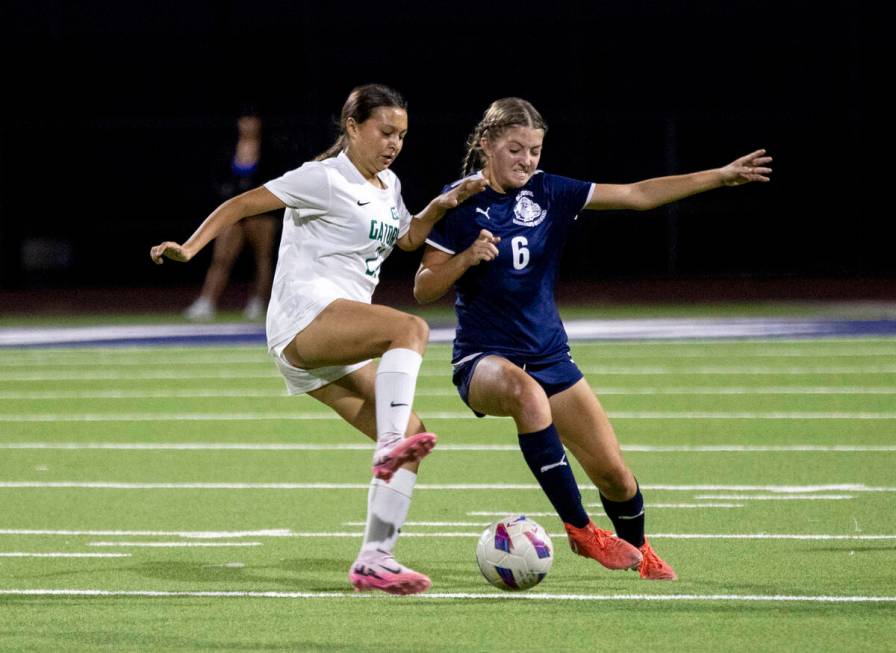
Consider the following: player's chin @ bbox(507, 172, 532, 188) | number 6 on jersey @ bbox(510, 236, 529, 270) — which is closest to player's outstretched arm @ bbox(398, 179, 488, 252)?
player's chin @ bbox(507, 172, 532, 188)

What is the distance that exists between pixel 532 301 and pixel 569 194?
473 millimetres

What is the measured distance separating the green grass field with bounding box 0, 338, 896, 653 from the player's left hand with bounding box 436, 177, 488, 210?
1448 mm

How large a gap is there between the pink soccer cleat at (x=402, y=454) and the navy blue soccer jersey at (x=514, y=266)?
721 millimetres

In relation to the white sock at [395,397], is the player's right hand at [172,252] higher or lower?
higher

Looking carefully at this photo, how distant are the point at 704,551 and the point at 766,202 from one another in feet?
58.2

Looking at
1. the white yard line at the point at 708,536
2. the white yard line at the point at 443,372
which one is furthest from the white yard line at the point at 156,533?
the white yard line at the point at 443,372

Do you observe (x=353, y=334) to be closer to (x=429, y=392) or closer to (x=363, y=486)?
(x=363, y=486)

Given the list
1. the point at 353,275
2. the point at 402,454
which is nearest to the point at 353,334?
the point at 353,275

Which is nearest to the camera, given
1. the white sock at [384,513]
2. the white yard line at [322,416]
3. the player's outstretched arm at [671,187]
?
the white sock at [384,513]

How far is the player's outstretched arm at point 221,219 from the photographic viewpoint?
6520mm

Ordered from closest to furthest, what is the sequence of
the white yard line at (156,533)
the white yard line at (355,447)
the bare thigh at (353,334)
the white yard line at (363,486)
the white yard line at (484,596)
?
the white yard line at (484,596) → the bare thigh at (353,334) → the white yard line at (156,533) → the white yard line at (363,486) → the white yard line at (355,447)

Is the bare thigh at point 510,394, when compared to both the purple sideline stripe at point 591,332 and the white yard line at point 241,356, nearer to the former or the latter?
the white yard line at point 241,356

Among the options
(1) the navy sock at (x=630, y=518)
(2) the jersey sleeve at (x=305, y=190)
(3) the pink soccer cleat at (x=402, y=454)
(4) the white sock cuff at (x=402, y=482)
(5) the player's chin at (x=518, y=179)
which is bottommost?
(1) the navy sock at (x=630, y=518)

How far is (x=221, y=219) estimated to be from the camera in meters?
6.61
